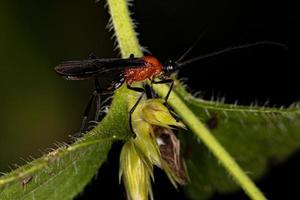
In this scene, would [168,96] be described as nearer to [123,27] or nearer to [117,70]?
[123,27]

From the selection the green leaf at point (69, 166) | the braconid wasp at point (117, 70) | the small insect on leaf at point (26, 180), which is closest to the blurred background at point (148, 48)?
the braconid wasp at point (117, 70)

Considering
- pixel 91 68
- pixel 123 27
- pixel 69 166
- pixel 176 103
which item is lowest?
pixel 69 166

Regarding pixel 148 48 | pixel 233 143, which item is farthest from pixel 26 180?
pixel 148 48

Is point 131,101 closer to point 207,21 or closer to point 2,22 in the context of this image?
point 2,22

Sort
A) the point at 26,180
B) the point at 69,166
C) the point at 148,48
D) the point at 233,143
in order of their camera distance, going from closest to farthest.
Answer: the point at 26,180
the point at 69,166
the point at 233,143
the point at 148,48

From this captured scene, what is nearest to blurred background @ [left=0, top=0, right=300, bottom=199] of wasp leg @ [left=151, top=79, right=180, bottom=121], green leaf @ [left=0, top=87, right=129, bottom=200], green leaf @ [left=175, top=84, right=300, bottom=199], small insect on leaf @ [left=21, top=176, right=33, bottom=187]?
green leaf @ [left=175, top=84, right=300, bottom=199]

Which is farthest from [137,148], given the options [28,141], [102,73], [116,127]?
[28,141]

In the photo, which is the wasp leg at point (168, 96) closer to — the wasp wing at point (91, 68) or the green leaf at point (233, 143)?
the green leaf at point (233, 143)
